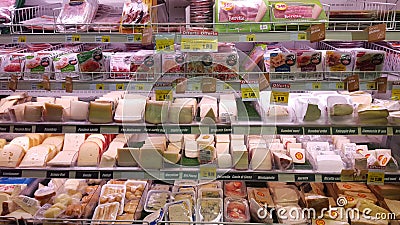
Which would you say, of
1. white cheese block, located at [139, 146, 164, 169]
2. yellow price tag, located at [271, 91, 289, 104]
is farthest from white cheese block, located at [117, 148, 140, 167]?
yellow price tag, located at [271, 91, 289, 104]

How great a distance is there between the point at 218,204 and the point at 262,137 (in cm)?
48

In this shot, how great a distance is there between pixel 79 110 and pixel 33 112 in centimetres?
27

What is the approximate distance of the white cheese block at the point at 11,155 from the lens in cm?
243

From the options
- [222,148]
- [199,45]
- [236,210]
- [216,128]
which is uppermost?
[199,45]

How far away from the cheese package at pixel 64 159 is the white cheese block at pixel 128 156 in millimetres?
277

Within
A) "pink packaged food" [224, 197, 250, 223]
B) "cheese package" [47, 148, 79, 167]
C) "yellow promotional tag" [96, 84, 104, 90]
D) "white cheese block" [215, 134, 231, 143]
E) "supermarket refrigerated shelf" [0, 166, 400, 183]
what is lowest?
"pink packaged food" [224, 197, 250, 223]

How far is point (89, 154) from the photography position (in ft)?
8.05

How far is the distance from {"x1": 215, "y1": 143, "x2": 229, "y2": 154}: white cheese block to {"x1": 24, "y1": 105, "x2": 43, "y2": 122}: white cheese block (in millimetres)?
1062

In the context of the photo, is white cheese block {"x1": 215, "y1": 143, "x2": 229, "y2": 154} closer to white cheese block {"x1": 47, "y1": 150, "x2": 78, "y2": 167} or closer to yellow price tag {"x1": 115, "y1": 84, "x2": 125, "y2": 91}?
yellow price tag {"x1": 115, "y1": 84, "x2": 125, "y2": 91}

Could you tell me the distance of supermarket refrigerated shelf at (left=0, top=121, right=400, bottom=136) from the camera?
225cm

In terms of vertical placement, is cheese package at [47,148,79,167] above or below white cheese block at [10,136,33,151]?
below

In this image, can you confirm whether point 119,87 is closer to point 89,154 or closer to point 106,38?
point 106,38

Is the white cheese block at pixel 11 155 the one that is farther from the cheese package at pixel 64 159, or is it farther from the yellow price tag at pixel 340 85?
the yellow price tag at pixel 340 85

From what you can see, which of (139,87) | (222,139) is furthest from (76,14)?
(222,139)
